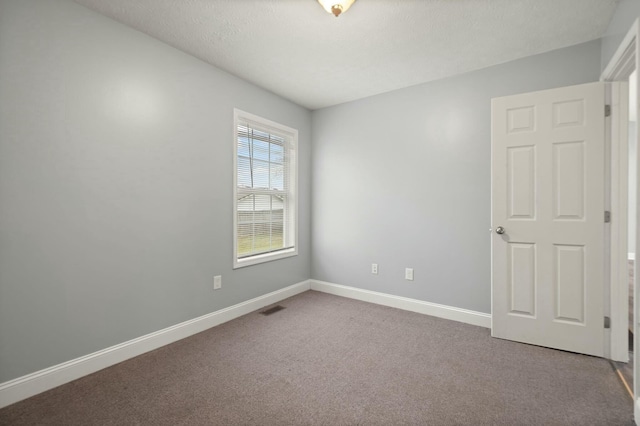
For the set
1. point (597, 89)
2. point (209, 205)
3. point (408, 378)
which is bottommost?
point (408, 378)

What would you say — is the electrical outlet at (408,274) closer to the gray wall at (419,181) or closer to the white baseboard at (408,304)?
the gray wall at (419,181)

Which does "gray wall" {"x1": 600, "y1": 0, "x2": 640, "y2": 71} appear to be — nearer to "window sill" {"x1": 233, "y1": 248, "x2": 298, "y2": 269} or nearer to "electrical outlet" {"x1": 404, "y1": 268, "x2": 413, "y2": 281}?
"electrical outlet" {"x1": 404, "y1": 268, "x2": 413, "y2": 281}

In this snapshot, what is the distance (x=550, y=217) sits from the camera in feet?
7.68

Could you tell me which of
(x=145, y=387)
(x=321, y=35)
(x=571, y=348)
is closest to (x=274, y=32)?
(x=321, y=35)

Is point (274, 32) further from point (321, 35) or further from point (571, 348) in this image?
point (571, 348)

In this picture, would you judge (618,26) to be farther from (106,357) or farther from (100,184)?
(106,357)

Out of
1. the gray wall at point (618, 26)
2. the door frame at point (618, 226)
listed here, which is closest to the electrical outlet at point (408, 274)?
the door frame at point (618, 226)

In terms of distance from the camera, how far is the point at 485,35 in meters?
2.26

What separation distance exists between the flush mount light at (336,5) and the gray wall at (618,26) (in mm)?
1664

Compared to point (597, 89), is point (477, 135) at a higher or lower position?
lower

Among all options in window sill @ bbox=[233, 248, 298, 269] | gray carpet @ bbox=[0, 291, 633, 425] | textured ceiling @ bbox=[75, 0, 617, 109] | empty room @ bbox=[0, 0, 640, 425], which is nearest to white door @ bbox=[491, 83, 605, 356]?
empty room @ bbox=[0, 0, 640, 425]

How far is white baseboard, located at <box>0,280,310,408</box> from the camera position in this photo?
1.70 meters

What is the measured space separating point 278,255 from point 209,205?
3.69 feet

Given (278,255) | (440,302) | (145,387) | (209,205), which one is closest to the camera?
(145,387)
